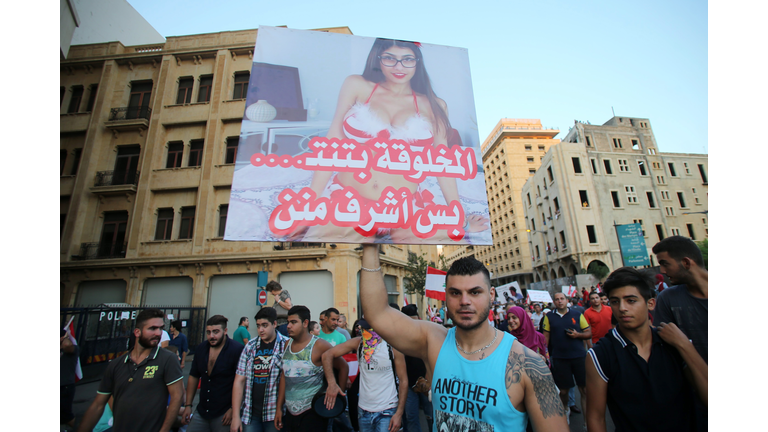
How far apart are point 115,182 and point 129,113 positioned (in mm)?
4284

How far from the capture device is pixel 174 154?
1888 centimetres

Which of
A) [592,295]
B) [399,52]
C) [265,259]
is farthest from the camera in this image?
[265,259]

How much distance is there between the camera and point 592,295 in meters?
6.62

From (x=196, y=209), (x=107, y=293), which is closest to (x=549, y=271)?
(x=196, y=209)

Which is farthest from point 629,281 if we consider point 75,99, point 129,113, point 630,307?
point 75,99

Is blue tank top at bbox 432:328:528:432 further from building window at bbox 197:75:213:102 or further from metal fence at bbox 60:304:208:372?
building window at bbox 197:75:213:102

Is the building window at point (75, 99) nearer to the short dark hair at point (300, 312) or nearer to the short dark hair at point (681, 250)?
the short dark hair at point (300, 312)

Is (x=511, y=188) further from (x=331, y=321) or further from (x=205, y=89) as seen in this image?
(x=331, y=321)

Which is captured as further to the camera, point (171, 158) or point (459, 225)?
point (171, 158)

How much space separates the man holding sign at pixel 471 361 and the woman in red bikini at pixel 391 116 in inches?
29.6

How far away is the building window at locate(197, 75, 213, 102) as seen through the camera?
63.1 ft

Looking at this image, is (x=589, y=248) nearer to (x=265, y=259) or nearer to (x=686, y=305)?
(x=265, y=259)

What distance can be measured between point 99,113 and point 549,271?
47432 millimetres
